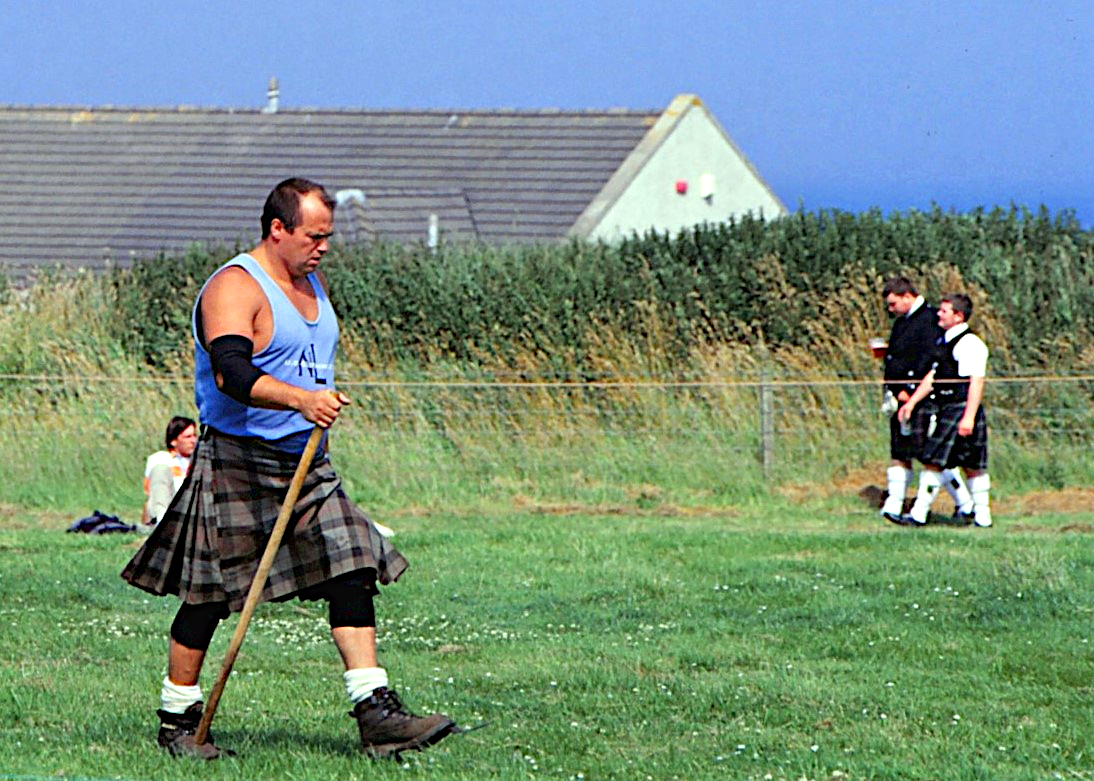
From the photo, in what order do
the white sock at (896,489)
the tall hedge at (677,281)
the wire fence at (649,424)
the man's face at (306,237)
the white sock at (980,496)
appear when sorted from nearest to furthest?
the man's face at (306,237), the white sock at (980,496), the white sock at (896,489), the wire fence at (649,424), the tall hedge at (677,281)

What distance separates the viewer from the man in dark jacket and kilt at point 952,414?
1491cm

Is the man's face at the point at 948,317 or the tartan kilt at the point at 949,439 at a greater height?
the man's face at the point at 948,317

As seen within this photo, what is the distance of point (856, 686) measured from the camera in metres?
7.50

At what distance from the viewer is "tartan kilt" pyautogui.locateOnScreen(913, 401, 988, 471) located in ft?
49.1

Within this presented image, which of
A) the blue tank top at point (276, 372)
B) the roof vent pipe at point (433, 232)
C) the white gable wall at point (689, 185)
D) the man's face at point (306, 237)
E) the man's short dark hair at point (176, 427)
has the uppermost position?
the white gable wall at point (689, 185)

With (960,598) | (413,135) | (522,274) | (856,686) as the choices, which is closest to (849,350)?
(522,274)

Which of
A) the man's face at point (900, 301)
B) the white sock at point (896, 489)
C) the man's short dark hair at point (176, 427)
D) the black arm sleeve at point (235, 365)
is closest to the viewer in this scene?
the black arm sleeve at point (235, 365)

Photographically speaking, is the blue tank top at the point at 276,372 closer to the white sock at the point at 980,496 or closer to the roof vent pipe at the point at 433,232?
the white sock at the point at 980,496

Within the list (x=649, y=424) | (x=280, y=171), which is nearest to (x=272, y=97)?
(x=280, y=171)

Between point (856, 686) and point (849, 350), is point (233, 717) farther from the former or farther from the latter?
point (849, 350)

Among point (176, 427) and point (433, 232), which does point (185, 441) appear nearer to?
point (176, 427)

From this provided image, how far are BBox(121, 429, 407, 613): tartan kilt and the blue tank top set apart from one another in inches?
2.3

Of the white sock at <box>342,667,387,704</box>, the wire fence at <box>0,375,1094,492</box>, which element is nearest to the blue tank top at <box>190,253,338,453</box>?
the white sock at <box>342,667,387,704</box>

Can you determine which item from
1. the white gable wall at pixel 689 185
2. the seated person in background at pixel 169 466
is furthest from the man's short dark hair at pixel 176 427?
the white gable wall at pixel 689 185
